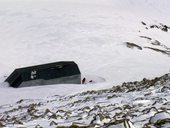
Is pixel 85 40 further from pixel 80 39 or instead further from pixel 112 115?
pixel 112 115

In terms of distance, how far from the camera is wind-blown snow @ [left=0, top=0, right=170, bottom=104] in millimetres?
31422

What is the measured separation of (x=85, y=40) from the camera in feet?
142

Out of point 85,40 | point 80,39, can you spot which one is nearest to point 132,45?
point 85,40

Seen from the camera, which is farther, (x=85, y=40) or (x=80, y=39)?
(x=80, y=39)

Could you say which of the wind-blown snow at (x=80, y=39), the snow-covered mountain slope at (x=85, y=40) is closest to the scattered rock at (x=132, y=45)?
the snow-covered mountain slope at (x=85, y=40)

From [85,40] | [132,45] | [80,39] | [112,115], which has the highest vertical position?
[80,39]

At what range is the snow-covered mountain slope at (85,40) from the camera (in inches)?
1237

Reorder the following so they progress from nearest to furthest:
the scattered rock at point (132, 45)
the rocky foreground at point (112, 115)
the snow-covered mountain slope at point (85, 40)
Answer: the rocky foreground at point (112, 115) < the snow-covered mountain slope at point (85, 40) < the scattered rock at point (132, 45)

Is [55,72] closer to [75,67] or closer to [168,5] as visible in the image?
[75,67]

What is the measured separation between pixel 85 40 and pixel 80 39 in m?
0.59

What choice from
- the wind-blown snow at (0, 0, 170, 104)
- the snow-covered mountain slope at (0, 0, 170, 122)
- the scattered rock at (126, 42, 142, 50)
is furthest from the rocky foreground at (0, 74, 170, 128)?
the scattered rock at (126, 42, 142, 50)

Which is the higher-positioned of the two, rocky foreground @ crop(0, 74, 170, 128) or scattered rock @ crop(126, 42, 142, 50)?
scattered rock @ crop(126, 42, 142, 50)

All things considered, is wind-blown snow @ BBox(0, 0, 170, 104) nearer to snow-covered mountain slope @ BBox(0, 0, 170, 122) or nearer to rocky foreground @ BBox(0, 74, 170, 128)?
snow-covered mountain slope @ BBox(0, 0, 170, 122)

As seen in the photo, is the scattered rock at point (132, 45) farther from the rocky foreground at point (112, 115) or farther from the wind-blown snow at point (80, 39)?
the rocky foreground at point (112, 115)
